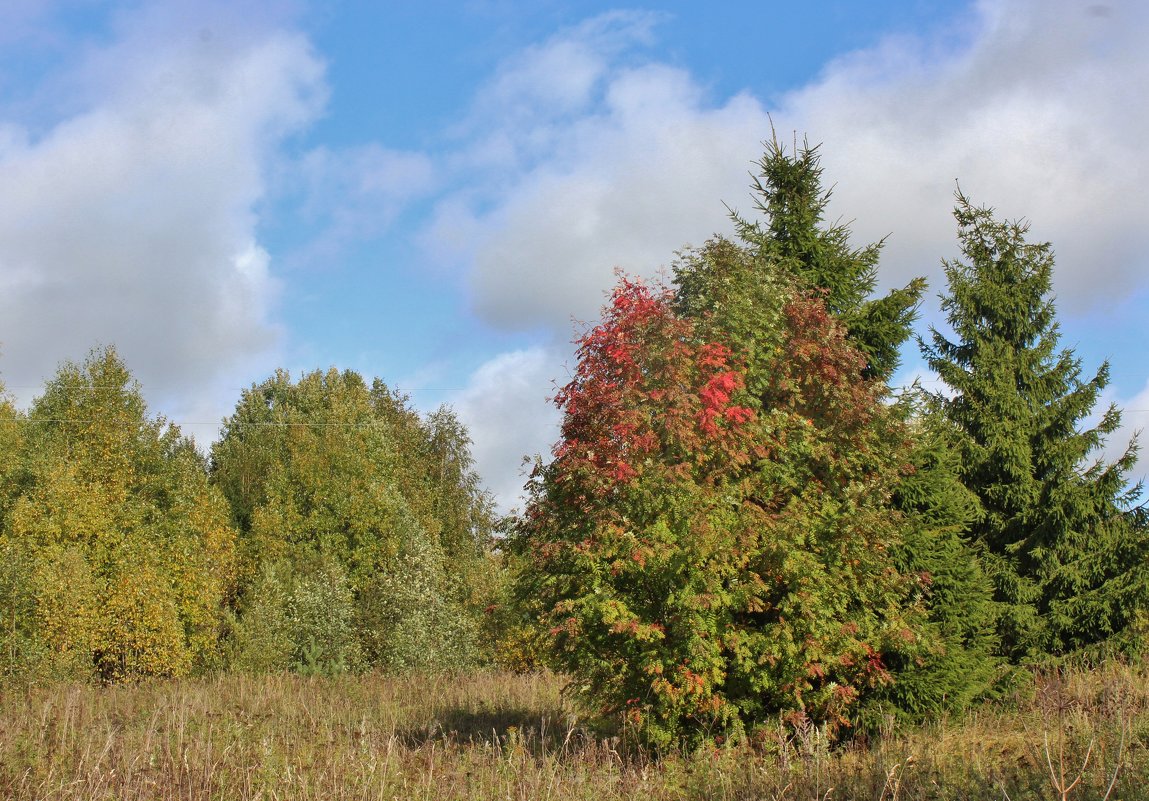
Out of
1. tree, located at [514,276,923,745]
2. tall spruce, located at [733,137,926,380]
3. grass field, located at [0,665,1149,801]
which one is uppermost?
tall spruce, located at [733,137,926,380]

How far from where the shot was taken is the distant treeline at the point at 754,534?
10891 mm

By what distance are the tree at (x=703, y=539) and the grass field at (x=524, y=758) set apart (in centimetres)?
75

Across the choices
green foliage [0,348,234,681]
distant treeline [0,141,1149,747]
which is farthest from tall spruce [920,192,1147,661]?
green foliage [0,348,234,681]

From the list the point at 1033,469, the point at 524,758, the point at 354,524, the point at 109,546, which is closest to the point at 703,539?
the point at 524,758

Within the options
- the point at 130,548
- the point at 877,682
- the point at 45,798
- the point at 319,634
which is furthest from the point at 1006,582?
the point at 130,548

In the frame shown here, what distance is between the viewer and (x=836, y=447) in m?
12.8

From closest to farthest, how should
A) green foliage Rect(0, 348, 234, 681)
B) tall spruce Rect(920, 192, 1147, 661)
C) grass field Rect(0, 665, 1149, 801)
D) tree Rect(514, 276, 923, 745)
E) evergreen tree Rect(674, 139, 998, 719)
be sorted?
grass field Rect(0, 665, 1149, 801)
tree Rect(514, 276, 923, 745)
evergreen tree Rect(674, 139, 998, 719)
tall spruce Rect(920, 192, 1147, 661)
green foliage Rect(0, 348, 234, 681)

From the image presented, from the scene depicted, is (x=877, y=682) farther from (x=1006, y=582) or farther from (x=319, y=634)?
(x=319, y=634)

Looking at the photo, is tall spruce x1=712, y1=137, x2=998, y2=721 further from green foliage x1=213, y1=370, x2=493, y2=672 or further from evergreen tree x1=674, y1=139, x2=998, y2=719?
green foliage x1=213, y1=370, x2=493, y2=672

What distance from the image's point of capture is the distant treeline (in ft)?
35.7

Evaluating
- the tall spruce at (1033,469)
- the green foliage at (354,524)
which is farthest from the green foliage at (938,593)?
the green foliage at (354,524)

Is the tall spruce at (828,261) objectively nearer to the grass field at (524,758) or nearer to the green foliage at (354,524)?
the grass field at (524,758)

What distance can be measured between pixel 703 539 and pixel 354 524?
109 ft

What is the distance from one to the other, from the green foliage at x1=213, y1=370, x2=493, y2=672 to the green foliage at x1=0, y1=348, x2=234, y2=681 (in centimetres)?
243
